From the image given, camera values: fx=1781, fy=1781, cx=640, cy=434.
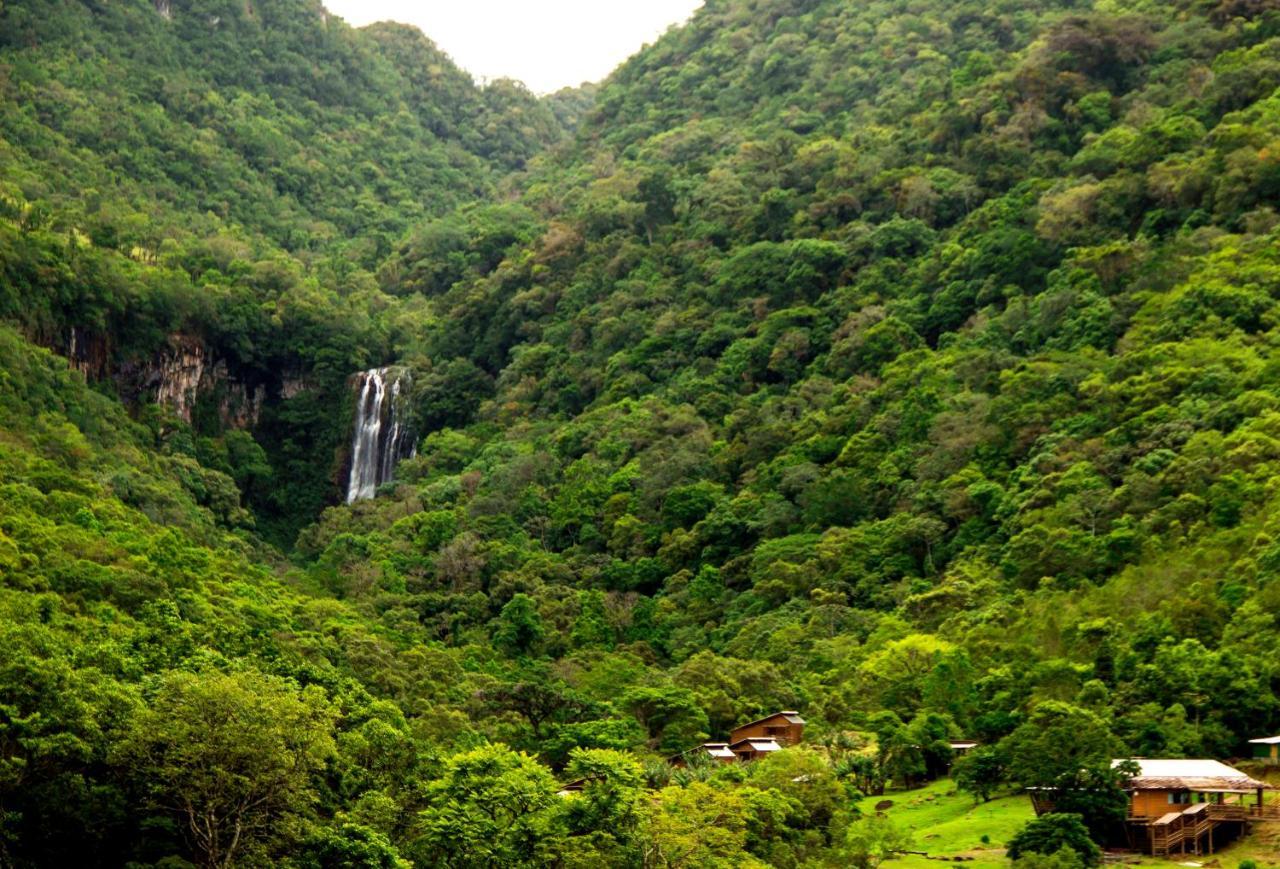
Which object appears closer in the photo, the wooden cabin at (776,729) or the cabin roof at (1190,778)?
the cabin roof at (1190,778)

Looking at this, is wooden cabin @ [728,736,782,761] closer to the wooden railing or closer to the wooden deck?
the wooden deck

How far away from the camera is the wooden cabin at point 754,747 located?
141ft

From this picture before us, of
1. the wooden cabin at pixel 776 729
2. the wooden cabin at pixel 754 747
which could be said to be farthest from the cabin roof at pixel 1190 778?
the wooden cabin at pixel 776 729

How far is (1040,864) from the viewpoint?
103 ft

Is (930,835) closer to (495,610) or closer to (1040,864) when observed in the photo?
(1040,864)

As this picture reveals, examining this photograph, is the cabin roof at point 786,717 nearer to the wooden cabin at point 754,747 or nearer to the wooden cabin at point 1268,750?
the wooden cabin at point 754,747

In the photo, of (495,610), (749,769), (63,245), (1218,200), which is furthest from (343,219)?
(749,769)

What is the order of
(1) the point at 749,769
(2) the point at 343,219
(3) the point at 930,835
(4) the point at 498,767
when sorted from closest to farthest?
(4) the point at 498,767, (3) the point at 930,835, (1) the point at 749,769, (2) the point at 343,219

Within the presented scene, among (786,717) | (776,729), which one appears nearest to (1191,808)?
(786,717)

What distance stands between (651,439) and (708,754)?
1072 inches

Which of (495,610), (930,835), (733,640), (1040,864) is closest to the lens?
(1040,864)

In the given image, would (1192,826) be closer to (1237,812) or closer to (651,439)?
(1237,812)

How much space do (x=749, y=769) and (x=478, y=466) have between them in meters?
35.7

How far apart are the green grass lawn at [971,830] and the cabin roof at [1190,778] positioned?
102 centimetres
